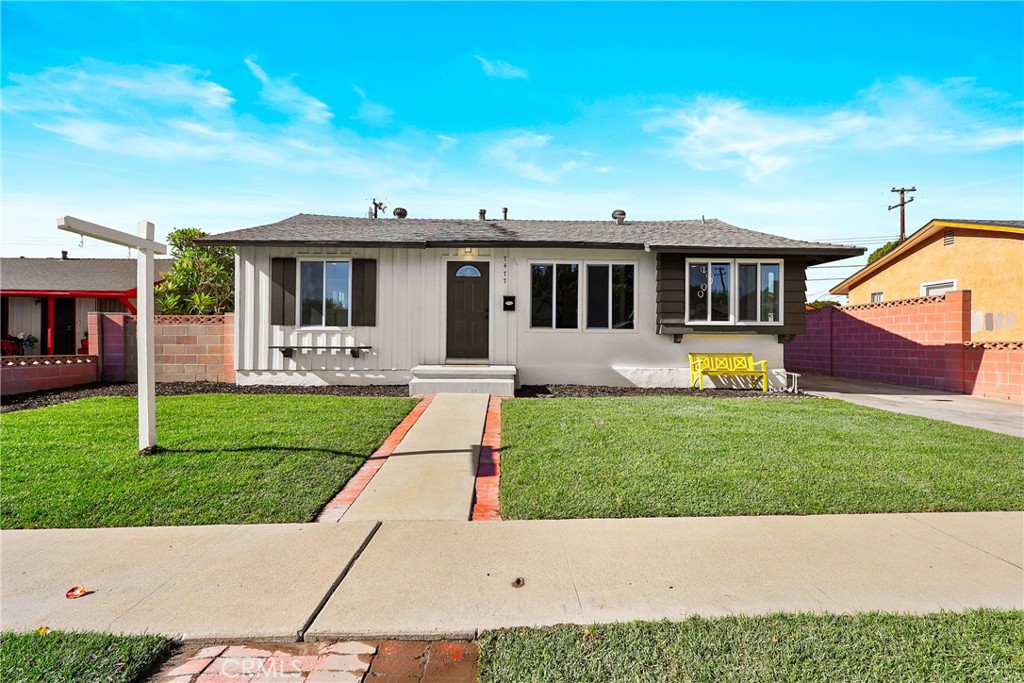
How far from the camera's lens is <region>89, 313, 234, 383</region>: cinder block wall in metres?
9.88

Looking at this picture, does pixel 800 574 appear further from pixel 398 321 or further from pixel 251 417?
pixel 398 321

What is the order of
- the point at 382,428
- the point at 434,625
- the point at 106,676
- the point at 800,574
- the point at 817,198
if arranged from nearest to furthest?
the point at 106,676 → the point at 434,625 → the point at 800,574 → the point at 382,428 → the point at 817,198

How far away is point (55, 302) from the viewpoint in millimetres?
16016

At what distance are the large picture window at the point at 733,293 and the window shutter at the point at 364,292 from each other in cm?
662

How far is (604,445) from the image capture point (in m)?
5.20

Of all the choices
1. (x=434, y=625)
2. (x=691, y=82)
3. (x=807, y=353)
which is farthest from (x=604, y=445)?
(x=807, y=353)

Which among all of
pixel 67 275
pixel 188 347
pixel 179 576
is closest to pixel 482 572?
pixel 179 576

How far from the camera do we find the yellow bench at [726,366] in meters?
9.70

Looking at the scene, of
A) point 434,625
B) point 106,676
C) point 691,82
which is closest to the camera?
point 106,676

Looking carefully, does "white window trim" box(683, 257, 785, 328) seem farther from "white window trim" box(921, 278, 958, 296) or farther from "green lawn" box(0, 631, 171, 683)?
"green lawn" box(0, 631, 171, 683)

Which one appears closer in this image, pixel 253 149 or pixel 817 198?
pixel 253 149

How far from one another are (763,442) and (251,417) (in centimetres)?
652

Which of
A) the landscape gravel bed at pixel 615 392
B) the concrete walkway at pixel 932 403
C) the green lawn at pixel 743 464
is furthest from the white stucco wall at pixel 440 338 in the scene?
the green lawn at pixel 743 464

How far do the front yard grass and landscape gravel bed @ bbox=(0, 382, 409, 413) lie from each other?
279 inches
